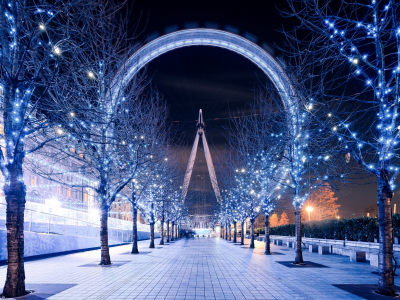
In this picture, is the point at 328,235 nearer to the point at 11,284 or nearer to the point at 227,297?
the point at 227,297

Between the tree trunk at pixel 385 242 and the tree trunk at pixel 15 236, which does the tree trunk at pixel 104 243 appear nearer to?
the tree trunk at pixel 15 236

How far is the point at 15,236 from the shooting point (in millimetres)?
8492

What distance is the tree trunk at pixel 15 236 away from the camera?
8227 millimetres

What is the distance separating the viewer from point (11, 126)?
8883 mm

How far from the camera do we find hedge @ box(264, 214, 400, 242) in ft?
59.7

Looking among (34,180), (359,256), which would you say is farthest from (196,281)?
(34,180)

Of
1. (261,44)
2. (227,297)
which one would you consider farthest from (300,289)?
(261,44)

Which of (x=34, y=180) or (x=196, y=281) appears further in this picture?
(x=34, y=180)

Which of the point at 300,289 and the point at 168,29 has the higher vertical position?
the point at 168,29

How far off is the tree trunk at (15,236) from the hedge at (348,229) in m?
16.1

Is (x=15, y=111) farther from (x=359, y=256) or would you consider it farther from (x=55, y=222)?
(x=359, y=256)

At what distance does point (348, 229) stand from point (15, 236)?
760 inches

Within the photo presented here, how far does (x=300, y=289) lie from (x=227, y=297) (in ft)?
8.04

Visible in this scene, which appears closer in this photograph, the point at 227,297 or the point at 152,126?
the point at 227,297
